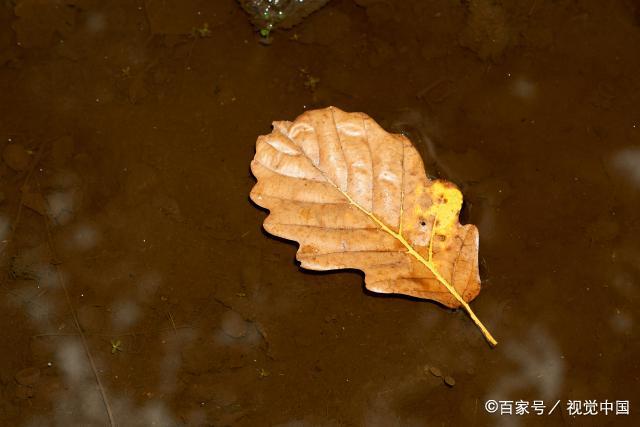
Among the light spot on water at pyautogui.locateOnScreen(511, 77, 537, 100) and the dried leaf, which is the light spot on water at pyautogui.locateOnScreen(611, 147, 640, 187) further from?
the dried leaf

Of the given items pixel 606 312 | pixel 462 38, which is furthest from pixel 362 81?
pixel 606 312

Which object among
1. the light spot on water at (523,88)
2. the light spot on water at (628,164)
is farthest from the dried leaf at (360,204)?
the light spot on water at (628,164)

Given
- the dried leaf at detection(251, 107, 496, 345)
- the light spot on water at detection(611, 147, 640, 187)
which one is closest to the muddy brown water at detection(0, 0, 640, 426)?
the light spot on water at detection(611, 147, 640, 187)

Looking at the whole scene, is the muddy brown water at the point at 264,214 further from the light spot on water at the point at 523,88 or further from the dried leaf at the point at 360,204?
the dried leaf at the point at 360,204

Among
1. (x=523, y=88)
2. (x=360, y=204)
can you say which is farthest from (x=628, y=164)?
(x=360, y=204)

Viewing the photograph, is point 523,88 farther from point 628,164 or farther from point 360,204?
point 360,204
